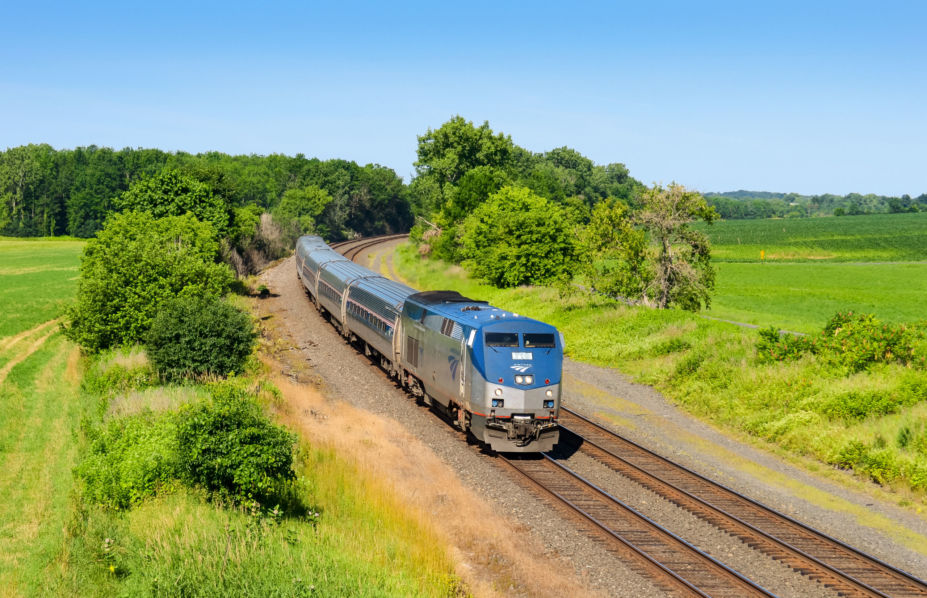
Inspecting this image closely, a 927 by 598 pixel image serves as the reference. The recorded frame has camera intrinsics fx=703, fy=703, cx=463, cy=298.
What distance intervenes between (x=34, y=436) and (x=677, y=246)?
105 feet

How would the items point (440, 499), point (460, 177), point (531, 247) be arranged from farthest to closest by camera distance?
point (460, 177) < point (531, 247) < point (440, 499)

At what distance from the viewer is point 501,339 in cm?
1978

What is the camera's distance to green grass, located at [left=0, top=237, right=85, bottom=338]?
175 feet

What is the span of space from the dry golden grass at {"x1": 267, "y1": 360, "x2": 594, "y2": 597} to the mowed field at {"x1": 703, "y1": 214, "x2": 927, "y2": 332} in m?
31.9

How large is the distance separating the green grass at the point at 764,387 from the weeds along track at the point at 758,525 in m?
4.73

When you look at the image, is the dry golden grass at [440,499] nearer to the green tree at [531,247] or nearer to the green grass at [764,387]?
the green grass at [764,387]

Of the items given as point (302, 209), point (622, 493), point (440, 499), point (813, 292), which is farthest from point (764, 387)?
point (302, 209)

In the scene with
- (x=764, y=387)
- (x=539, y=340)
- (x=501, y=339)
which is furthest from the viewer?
(x=764, y=387)

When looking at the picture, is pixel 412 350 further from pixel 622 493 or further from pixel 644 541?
pixel 644 541

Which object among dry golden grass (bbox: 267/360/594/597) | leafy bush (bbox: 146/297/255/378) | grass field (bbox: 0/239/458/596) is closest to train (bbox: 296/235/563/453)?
dry golden grass (bbox: 267/360/594/597)

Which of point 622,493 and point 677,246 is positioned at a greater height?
point 677,246

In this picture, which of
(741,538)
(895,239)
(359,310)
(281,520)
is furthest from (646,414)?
(895,239)

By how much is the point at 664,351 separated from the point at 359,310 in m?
14.4

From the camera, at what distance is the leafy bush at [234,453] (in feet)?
49.3
